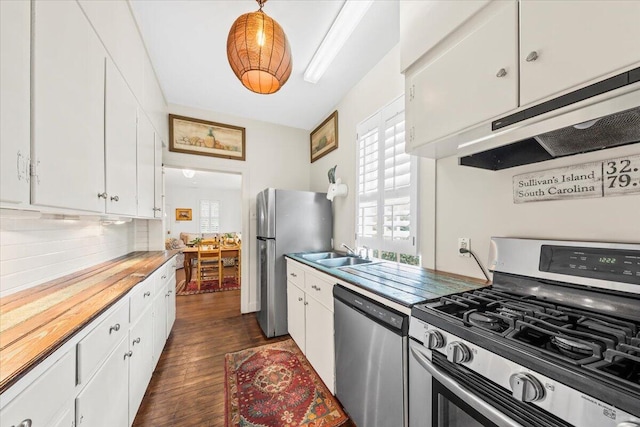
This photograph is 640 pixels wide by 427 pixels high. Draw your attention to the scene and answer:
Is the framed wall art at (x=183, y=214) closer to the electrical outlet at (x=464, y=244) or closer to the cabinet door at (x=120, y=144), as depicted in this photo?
the cabinet door at (x=120, y=144)

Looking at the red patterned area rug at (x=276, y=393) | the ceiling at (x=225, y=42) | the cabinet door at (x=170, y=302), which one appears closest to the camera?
the red patterned area rug at (x=276, y=393)

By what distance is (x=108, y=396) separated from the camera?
43.1 inches

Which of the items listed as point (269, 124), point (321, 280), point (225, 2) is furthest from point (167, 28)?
point (321, 280)

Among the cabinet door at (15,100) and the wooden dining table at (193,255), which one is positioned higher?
the cabinet door at (15,100)

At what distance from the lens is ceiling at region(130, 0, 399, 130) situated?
165 cm

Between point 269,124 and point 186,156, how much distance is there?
48.2 inches

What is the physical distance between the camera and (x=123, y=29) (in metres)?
1.59

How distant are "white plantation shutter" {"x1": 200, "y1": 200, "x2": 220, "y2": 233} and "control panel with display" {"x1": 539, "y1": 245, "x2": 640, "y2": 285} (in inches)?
358

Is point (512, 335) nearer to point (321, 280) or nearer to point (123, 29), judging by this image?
point (321, 280)

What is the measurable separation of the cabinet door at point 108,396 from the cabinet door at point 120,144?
33.1 inches

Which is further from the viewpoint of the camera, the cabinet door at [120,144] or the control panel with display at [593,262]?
the cabinet door at [120,144]

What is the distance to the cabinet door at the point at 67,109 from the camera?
0.87m

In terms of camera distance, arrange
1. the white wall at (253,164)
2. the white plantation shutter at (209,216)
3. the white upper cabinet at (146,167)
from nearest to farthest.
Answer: the white upper cabinet at (146,167)
the white wall at (253,164)
the white plantation shutter at (209,216)

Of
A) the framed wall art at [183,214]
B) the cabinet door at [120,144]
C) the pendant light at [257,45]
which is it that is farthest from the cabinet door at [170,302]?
the framed wall art at [183,214]
